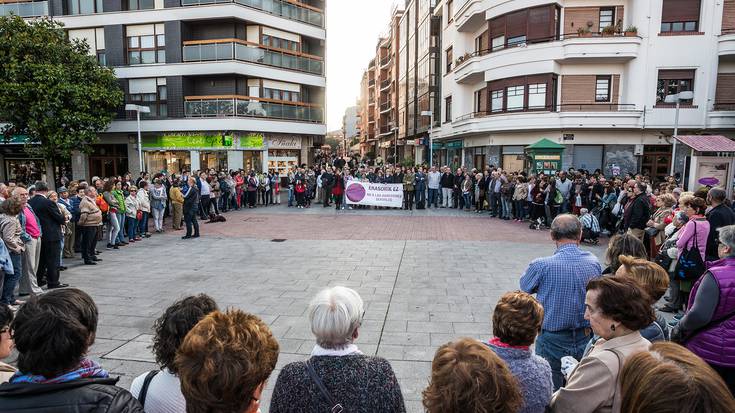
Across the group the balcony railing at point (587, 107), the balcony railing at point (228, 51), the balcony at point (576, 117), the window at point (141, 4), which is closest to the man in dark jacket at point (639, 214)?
the balcony at point (576, 117)

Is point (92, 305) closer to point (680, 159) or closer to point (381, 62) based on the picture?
point (680, 159)

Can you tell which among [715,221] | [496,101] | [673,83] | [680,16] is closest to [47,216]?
[715,221]

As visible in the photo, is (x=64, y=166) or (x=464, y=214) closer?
(x=464, y=214)

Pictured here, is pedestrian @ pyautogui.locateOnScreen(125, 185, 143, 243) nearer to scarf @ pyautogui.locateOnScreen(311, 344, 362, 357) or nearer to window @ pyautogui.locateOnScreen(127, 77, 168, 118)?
scarf @ pyautogui.locateOnScreen(311, 344, 362, 357)

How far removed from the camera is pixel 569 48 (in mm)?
23109

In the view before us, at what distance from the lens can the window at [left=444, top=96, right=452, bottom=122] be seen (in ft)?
112

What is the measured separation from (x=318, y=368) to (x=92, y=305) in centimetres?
124

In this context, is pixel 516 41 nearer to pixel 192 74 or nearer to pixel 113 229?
pixel 192 74

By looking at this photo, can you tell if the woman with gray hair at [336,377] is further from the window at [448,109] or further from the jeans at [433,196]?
the window at [448,109]

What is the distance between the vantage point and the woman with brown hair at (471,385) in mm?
1723

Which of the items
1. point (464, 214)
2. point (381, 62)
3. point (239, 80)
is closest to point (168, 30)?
point (239, 80)

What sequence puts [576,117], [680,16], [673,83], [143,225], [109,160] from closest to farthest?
1. [143,225]
2. [680,16]
3. [673,83]
4. [576,117]
5. [109,160]

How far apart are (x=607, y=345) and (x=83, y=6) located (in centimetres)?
3670

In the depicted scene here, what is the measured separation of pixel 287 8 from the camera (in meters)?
31.0
